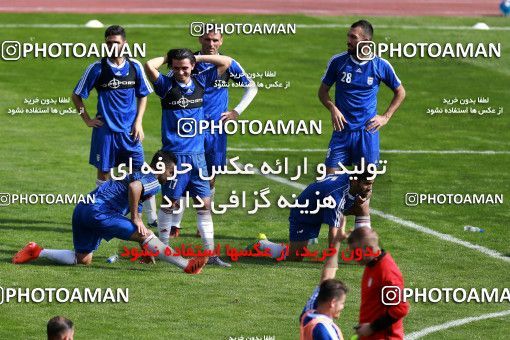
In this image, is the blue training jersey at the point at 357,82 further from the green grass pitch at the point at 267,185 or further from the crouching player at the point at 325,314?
the crouching player at the point at 325,314

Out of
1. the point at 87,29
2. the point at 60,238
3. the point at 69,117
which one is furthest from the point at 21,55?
the point at 60,238

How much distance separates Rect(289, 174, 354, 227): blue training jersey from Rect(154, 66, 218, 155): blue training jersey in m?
1.63

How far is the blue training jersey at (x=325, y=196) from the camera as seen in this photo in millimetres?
18500

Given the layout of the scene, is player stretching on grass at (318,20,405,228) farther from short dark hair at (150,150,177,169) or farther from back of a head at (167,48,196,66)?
short dark hair at (150,150,177,169)

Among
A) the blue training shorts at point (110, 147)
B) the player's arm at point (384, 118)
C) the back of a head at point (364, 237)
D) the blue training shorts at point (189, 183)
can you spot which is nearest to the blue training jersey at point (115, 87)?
the blue training shorts at point (110, 147)

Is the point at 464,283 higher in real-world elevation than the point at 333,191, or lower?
lower

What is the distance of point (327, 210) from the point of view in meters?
18.6

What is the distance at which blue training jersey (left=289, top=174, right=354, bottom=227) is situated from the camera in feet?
60.7

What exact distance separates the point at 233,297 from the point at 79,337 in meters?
2.42

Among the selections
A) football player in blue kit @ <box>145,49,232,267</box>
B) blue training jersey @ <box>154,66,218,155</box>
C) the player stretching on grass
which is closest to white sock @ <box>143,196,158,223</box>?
football player in blue kit @ <box>145,49,232,267</box>

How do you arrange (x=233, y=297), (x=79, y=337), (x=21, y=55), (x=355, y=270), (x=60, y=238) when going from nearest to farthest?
(x=79, y=337)
(x=233, y=297)
(x=355, y=270)
(x=60, y=238)
(x=21, y=55)

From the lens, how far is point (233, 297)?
17875mm

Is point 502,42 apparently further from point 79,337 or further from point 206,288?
point 79,337

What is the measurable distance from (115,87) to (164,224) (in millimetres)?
2589
